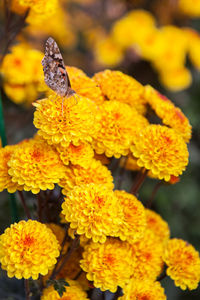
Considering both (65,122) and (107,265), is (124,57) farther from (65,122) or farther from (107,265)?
(107,265)

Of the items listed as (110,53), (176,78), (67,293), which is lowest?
(110,53)

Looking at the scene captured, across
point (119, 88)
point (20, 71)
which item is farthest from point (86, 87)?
point (20, 71)

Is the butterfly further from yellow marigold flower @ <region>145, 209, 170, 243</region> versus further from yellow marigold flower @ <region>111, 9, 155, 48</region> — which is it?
yellow marigold flower @ <region>111, 9, 155, 48</region>

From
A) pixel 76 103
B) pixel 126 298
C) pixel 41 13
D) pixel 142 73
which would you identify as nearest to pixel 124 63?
pixel 142 73

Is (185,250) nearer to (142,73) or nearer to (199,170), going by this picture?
(199,170)

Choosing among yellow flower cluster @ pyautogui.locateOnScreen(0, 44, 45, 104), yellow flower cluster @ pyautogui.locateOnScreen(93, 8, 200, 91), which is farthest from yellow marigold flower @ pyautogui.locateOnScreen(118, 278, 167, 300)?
yellow flower cluster @ pyautogui.locateOnScreen(93, 8, 200, 91)

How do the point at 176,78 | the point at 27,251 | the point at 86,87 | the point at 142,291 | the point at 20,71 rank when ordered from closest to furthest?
the point at 27,251, the point at 142,291, the point at 86,87, the point at 20,71, the point at 176,78

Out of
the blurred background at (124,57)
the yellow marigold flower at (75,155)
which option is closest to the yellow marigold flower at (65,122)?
the yellow marigold flower at (75,155)

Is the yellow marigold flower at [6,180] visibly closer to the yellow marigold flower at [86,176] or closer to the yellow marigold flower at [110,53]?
the yellow marigold flower at [86,176]
